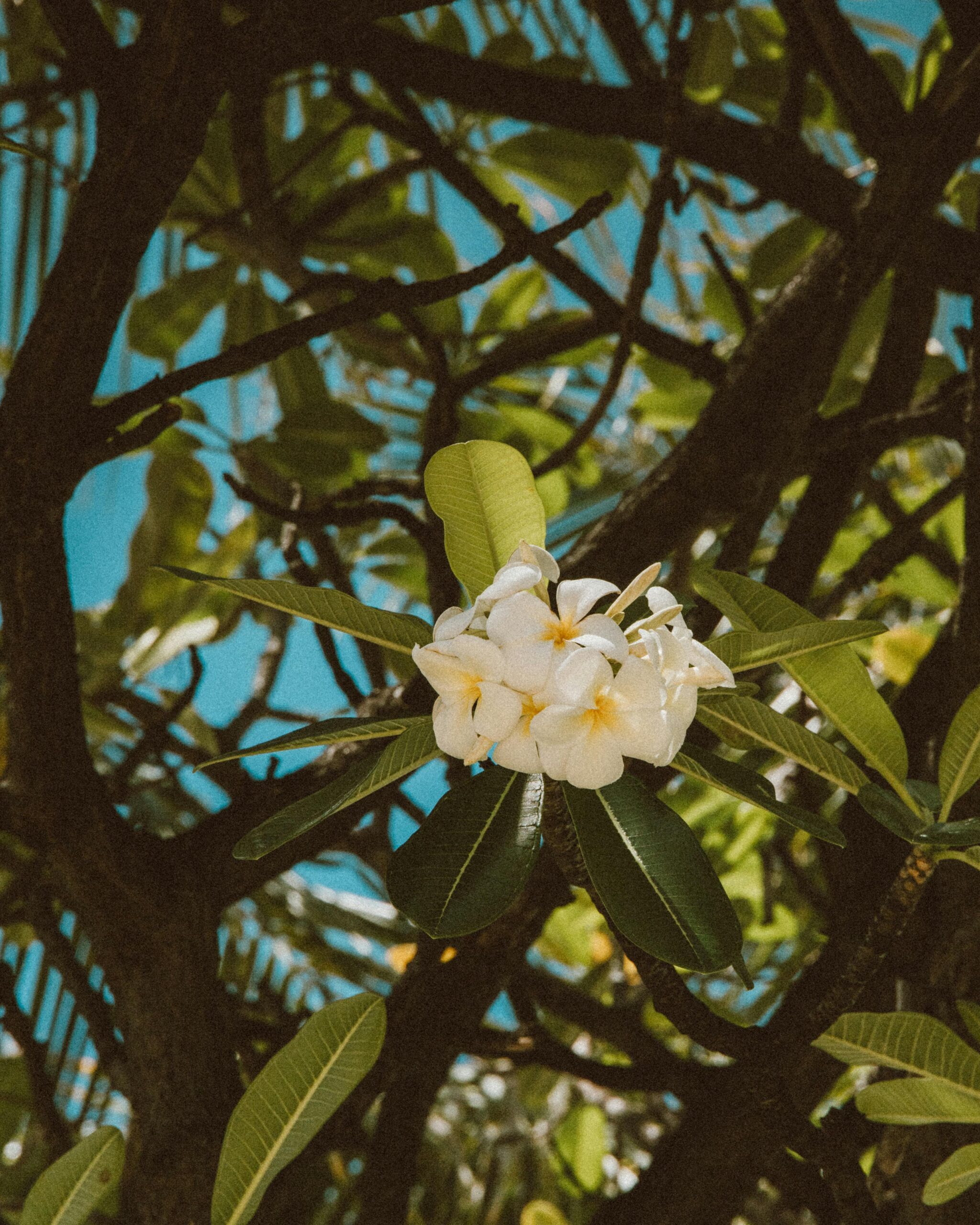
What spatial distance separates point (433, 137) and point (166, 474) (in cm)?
57

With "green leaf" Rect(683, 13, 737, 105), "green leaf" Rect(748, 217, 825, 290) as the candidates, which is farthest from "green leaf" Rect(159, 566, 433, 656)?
"green leaf" Rect(683, 13, 737, 105)

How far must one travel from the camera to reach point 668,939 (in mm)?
580

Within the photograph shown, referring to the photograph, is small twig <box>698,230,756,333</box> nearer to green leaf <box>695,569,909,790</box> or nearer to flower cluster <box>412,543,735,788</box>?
green leaf <box>695,569,909,790</box>

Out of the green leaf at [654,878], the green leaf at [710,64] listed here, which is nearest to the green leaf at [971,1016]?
the green leaf at [654,878]

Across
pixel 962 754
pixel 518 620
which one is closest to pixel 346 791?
pixel 518 620

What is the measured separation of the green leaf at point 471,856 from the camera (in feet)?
1.94

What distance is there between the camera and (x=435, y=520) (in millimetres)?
1214

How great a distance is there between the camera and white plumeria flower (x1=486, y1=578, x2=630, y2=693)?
1.97 feet

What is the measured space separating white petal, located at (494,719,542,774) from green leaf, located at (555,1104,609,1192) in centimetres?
114

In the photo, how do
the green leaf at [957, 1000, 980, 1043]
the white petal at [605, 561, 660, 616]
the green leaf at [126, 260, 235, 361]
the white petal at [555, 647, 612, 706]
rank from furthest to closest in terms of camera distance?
the green leaf at [126, 260, 235, 361]
the green leaf at [957, 1000, 980, 1043]
the white petal at [605, 561, 660, 616]
the white petal at [555, 647, 612, 706]

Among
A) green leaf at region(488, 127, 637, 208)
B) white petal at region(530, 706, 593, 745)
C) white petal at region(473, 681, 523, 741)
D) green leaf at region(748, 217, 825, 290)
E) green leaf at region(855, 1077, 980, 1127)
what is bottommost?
green leaf at region(855, 1077, 980, 1127)

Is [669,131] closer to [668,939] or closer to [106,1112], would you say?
[668,939]

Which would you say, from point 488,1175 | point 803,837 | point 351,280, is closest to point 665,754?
point 351,280

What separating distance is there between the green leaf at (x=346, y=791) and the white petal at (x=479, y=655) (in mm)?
71
